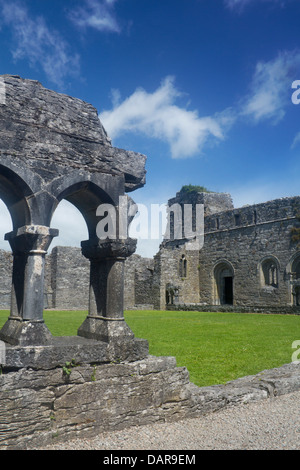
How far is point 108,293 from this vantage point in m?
4.33

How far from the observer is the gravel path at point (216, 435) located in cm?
353

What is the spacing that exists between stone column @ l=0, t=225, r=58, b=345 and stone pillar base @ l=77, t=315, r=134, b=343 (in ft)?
1.81

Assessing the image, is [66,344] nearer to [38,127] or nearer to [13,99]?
[38,127]

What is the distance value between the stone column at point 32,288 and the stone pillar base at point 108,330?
0.55 m

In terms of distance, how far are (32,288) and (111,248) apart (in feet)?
3.02

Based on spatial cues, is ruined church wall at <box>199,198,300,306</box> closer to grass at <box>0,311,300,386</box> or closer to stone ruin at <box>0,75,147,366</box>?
grass at <box>0,311,300,386</box>

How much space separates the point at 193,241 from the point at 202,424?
2390cm

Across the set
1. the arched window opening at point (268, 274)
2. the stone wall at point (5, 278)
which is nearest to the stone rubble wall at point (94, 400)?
the stone wall at point (5, 278)

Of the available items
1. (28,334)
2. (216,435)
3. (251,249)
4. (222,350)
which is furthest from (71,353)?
(251,249)

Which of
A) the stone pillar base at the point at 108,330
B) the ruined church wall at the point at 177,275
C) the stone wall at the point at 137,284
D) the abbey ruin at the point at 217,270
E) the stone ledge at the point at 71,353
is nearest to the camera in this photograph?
the stone ledge at the point at 71,353

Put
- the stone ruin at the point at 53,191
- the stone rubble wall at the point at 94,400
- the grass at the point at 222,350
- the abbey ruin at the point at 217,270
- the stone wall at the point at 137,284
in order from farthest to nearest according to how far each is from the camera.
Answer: the stone wall at the point at 137,284, the abbey ruin at the point at 217,270, the grass at the point at 222,350, the stone ruin at the point at 53,191, the stone rubble wall at the point at 94,400

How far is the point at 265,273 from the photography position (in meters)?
23.7

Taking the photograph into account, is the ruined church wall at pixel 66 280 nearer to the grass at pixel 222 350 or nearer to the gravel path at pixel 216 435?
the grass at pixel 222 350
